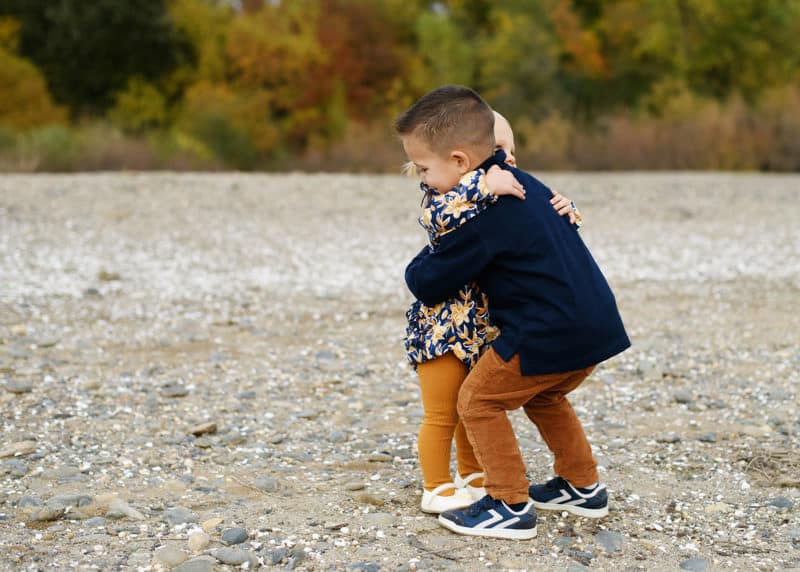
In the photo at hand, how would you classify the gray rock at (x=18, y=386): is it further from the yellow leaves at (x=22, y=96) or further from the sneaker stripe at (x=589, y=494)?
the yellow leaves at (x=22, y=96)

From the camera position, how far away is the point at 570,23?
31.8 meters

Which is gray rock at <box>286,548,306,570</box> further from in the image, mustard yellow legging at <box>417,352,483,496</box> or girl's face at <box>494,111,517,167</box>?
girl's face at <box>494,111,517,167</box>

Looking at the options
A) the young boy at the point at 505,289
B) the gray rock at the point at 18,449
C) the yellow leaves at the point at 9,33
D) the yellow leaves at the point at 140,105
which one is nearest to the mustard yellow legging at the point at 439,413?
the young boy at the point at 505,289

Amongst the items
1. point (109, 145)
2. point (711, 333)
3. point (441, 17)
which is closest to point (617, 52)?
point (441, 17)

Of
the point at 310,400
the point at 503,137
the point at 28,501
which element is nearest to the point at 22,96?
the point at 310,400

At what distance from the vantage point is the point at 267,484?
3.99 metres

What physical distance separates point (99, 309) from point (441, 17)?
27.2 m

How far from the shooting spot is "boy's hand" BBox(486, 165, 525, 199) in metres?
3.18

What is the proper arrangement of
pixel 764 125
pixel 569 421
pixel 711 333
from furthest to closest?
pixel 764 125 < pixel 711 333 < pixel 569 421

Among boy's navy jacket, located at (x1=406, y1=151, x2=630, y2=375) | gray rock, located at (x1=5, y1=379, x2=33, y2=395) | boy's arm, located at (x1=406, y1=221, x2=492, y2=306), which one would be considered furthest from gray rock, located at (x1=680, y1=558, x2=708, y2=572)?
gray rock, located at (x1=5, y1=379, x2=33, y2=395)

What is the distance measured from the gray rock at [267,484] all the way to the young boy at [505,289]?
2.96 feet

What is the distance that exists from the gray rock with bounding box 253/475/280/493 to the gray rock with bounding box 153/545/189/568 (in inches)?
29.0

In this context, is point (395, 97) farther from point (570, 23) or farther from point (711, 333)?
point (711, 333)

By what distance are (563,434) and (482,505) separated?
390 mm
